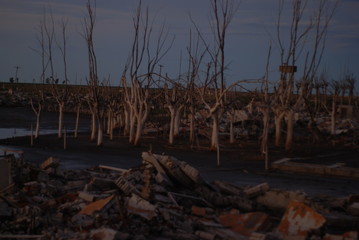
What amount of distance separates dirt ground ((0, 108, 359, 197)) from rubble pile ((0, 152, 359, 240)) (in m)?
2.86

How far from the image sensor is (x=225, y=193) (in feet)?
37.4

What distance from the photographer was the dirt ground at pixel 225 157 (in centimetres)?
1511

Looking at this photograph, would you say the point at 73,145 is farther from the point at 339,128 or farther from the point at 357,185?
the point at 339,128

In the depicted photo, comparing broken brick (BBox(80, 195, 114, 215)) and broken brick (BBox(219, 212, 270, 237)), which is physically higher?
broken brick (BBox(80, 195, 114, 215))

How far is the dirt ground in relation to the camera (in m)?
15.1

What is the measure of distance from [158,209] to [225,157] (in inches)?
510

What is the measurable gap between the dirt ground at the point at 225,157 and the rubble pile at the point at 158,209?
112 inches

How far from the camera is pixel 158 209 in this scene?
8.95 m

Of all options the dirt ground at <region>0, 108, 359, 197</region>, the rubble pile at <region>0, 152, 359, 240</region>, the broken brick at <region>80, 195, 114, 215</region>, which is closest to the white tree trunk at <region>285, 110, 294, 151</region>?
the dirt ground at <region>0, 108, 359, 197</region>

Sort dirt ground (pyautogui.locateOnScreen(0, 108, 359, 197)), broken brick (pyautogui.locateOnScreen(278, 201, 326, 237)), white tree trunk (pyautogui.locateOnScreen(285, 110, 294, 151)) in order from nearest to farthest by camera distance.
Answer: broken brick (pyautogui.locateOnScreen(278, 201, 326, 237))
dirt ground (pyautogui.locateOnScreen(0, 108, 359, 197))
white tree trunk (pyautogui.locateOnScreen(285, 110, 294, 151))

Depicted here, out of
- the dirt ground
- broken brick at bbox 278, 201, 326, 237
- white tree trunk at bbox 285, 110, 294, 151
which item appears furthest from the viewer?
white tree trunk at bbox 285, 110, 294, 151

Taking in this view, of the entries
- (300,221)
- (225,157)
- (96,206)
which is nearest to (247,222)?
(300,221)

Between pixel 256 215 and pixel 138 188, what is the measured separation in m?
2.85

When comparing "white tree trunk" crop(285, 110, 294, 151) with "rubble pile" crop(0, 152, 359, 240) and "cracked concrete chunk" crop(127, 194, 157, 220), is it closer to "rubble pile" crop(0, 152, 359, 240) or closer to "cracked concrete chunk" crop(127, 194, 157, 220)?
"rubble pile" crop(0, 152, 359, 240)
